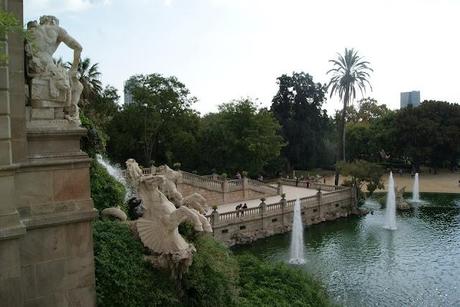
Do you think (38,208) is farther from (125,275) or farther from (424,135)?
(424,135)

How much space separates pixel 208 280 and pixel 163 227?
1.64m

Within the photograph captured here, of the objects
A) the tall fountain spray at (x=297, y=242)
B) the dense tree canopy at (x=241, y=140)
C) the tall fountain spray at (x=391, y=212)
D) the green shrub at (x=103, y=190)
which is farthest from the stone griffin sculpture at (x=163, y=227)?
the dense tree canopy at (x=241, y=140)

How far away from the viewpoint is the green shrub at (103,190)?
14617mm

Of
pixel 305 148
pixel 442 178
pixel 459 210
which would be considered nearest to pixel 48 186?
pixel 459 210

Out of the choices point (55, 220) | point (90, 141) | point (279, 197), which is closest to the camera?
point (55, 220)

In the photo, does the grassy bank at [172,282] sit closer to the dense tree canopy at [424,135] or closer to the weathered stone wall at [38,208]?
the weathered stone wall at [38,208]

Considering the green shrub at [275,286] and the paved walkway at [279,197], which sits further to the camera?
the paved walkway at [279,197]

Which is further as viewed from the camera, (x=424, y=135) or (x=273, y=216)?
(x=424, y=135)

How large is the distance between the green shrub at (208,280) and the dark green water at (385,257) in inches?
404

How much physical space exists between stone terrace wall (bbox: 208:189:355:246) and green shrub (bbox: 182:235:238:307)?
16888 millimetres

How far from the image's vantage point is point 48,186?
7848 mm

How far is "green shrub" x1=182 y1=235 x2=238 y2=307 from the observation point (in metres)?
10.1

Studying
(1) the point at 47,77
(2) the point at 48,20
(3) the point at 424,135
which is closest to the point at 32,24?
(2) the point at 48,20

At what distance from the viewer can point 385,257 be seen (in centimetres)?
2545
